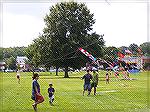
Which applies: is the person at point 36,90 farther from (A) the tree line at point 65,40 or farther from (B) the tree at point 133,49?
(A) the tree line at point 65,40

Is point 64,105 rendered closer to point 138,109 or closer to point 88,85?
point 138,109

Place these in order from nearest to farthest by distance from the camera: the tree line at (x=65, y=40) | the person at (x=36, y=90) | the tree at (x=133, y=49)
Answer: the person at (x=36, y=90) → the tree at (x=133, y=49) → the tree line at (x=65, y=40)

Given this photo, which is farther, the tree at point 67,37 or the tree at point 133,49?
the tree at point 67,37

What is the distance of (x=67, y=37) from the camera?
Result: 57.9m

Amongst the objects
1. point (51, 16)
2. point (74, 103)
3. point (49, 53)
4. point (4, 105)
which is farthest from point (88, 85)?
point (51, 16)

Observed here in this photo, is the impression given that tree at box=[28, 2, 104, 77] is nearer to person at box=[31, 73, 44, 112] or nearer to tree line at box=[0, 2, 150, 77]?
tree line at box=[0, 2, 150, 77]

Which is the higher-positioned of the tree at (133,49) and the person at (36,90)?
the tree at (133,49)

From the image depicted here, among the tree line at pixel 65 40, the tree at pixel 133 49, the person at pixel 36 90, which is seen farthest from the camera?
the tree line at pixel 65 40

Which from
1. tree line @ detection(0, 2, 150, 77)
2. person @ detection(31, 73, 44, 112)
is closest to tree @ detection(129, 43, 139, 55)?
tree line @ detection(0, 2, 150, 77)

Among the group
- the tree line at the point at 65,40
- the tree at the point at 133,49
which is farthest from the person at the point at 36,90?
the tree line at the point at 65,40

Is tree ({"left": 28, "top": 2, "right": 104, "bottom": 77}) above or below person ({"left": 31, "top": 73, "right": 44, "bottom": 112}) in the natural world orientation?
above

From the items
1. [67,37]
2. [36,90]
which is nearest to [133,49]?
[67,37]

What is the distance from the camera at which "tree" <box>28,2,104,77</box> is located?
57.2 metres

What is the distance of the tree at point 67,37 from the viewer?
188 ft
